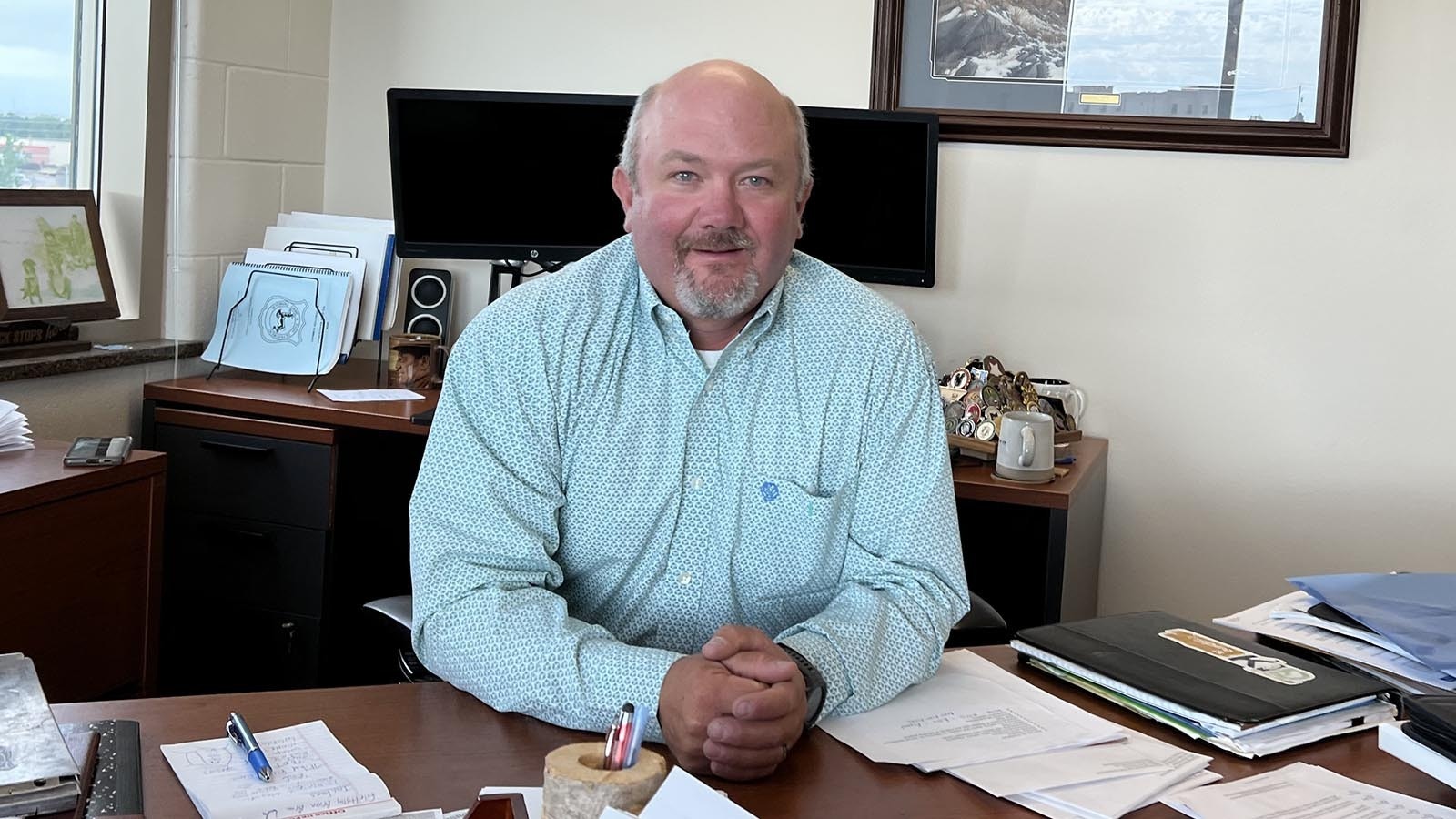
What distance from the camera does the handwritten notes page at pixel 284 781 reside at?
1.06 m

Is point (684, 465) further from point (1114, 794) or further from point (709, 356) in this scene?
point (1114, 794)

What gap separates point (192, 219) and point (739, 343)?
186cm

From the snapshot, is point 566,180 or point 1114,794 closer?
point 1114,794

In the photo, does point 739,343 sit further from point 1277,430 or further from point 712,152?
point 1277,430

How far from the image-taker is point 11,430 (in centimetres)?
234

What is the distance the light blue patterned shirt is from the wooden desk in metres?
0.92

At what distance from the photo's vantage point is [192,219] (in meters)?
3.08

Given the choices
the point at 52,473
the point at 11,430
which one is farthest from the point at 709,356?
the point at 11,430

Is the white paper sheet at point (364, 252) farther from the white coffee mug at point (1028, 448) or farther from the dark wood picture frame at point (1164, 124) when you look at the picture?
the white coffee mug at point (1028, 448)

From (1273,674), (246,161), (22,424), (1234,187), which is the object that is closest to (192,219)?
(246,161)

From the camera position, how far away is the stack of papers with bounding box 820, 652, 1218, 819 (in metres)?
1.17

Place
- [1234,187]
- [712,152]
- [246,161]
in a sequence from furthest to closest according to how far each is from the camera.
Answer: [246,161] < [1234,187] < [712,152]

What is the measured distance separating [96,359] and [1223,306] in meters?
2.24

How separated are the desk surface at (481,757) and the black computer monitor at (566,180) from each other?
5.24 feet
